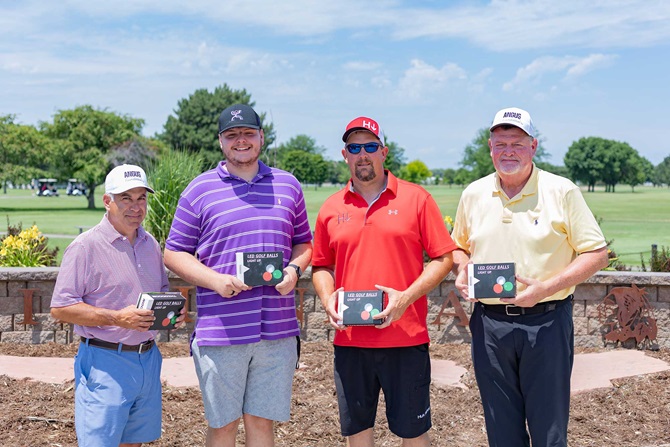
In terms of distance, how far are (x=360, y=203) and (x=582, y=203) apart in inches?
46.8

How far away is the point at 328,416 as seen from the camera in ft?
17.9

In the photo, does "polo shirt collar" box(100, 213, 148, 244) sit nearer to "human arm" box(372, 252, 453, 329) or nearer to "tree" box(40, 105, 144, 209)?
"human arm" box(372, 252, 453, 329)

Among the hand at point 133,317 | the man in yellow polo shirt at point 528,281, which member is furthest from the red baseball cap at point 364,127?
the hand at point 133,317

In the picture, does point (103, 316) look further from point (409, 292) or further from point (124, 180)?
point (409, 292)

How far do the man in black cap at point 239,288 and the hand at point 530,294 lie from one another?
1189 millimetres

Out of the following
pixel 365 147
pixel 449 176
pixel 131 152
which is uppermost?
pixel 449 176

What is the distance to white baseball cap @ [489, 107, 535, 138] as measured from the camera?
3.72m

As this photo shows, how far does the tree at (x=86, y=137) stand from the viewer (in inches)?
2259

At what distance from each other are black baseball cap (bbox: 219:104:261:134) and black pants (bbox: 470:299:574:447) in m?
1.64

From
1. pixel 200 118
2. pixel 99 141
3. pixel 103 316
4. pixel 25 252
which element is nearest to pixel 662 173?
pixel 200 118

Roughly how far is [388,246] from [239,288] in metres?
0.84

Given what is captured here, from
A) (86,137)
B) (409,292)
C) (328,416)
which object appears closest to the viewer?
(409,292)

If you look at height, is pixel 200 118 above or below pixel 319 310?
above

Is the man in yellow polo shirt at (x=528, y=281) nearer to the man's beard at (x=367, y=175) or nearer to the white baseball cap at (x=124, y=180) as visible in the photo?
the man's beard at (x=367, y=175)
